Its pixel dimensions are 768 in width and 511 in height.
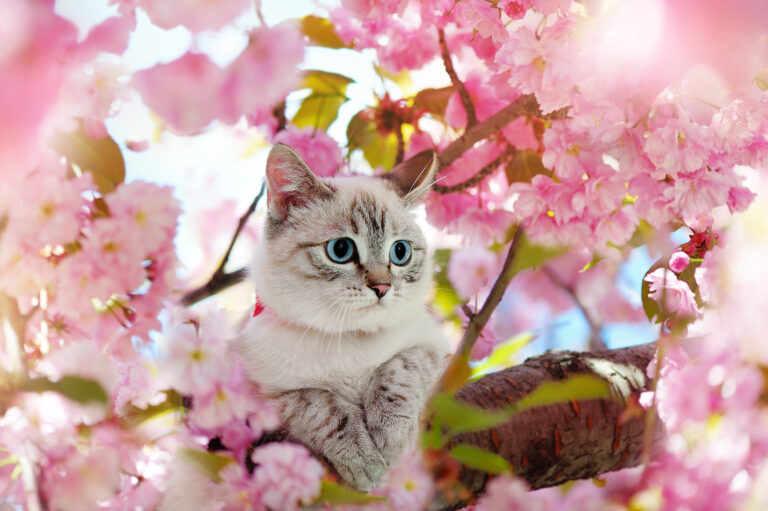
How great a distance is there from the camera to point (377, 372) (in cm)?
83

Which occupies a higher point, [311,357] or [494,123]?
[494,123]

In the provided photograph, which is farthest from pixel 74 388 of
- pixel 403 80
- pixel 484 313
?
pixel 403 80

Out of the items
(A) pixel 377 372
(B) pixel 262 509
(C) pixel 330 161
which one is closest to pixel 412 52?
(C) pixel 330 161

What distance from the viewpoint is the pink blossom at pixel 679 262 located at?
86 centimetres

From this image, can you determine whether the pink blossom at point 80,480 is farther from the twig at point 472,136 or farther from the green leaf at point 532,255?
the green leaf at point 532,255

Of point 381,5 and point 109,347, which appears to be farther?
point 381,5

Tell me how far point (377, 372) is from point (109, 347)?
338 millimetres

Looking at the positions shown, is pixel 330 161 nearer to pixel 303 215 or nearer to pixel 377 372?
pixel 303 215

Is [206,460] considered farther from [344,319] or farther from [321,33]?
[321,33]

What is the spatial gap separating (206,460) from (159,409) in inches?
4.2

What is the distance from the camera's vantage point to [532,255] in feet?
2.94

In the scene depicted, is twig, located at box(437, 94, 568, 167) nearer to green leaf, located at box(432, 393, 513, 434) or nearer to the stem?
the stem

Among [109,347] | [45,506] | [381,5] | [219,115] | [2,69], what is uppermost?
[381,5]

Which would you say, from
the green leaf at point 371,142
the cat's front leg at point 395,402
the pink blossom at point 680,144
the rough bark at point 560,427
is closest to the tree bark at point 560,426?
the rough bark at point 560,427
